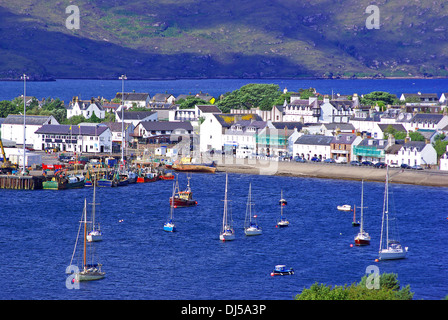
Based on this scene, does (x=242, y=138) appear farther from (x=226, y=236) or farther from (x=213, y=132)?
(x=226, y=236)

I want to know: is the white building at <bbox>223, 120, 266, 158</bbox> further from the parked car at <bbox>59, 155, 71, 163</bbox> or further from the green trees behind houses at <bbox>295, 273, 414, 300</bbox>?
the green trees behind houses at <bbox>295, 273, 414, 300</bbox>

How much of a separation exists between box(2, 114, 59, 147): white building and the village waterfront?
31441mm

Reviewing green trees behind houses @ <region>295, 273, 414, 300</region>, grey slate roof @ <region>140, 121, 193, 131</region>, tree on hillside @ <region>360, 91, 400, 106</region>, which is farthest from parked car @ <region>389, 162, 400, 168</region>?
green trees behind houses @ <region>295, 273, 414, 300</region>

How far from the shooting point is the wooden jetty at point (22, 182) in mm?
85062

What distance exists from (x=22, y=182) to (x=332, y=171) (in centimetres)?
2986

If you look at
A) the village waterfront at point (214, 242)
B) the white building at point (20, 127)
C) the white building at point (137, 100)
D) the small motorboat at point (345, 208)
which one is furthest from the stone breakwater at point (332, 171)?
the white building at point (137, 100)

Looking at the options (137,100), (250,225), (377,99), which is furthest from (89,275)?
(137,100)

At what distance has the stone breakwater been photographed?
85.7 meters

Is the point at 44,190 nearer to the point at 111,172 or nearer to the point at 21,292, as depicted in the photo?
the point at 111,172

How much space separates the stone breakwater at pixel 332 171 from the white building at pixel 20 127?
26.2m

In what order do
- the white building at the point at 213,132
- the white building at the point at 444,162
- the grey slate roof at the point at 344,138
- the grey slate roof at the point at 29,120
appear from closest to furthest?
the white building at the point at 444,162 < the grey slate roof at the point at 344,138 < the white building at the point at 213,132 < the grey slate roof at the point at 29,120

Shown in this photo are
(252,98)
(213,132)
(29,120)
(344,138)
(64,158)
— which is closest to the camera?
(344,138)

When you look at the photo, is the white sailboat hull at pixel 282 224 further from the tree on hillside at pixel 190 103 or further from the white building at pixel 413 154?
the tree on hillside at pixel 190 103

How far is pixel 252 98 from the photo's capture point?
145125mm
